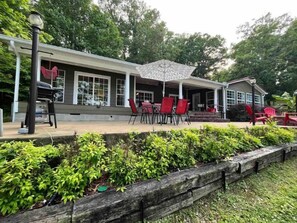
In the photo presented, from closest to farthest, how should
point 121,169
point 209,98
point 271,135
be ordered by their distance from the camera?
point 121,169 < point 271,135 < point 209,98

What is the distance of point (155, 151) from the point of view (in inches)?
79.6

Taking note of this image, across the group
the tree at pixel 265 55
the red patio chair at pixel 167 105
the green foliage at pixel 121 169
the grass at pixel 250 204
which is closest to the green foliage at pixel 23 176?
the green foliage at pixel 121 169

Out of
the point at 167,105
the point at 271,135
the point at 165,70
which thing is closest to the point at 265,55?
the point at 165,70

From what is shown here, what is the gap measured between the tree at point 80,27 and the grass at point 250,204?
607 inches

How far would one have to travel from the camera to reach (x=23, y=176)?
1320 millimetres

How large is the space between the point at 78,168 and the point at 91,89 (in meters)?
7.68

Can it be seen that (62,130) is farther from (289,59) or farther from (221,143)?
(289,59)

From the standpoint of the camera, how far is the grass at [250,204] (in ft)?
5.85

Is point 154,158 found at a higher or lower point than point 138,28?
lower

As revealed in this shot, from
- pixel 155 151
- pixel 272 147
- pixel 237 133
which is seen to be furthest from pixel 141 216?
pixel 272 147

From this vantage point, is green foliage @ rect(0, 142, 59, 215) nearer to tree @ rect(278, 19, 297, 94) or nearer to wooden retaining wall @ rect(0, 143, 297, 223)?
wooden retaining wall @ rect(0, 143, 297, 223)

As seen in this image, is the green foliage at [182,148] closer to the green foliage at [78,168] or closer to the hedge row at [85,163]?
the hedge row at [85,163]

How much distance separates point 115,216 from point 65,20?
16.8m

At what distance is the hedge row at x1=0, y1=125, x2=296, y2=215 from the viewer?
1.28 m
